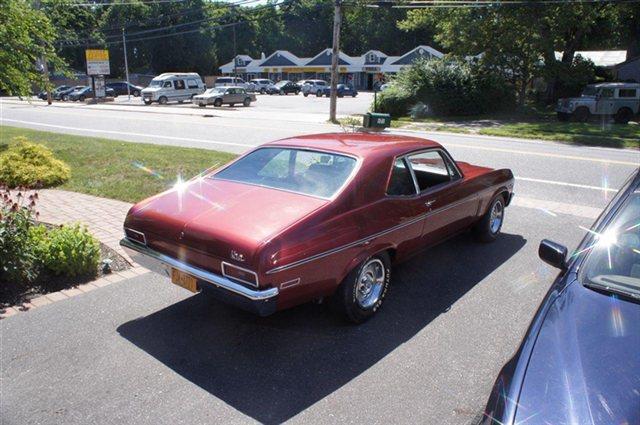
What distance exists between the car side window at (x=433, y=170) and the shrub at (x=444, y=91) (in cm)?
2159

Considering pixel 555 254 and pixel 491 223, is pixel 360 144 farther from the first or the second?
pixel 491 223

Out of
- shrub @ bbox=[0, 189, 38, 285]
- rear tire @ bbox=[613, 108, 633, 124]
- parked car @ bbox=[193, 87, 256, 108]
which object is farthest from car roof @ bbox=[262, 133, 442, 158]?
parked car @ bbox=[193, 87, 256, 108]

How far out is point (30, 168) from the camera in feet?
30.3

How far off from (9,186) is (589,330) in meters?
9.32

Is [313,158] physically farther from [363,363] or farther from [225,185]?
[363,363]

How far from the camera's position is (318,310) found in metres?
4.48

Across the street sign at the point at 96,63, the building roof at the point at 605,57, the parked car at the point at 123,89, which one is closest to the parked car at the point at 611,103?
the building roof at the point at 605,57

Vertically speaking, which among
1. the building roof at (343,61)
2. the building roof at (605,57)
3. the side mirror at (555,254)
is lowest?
the side mirror at (555,254)

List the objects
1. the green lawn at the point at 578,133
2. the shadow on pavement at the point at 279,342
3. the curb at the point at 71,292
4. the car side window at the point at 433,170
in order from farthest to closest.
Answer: the green lawn at the point at 578,133 → the car side window at the point at 433,170 → the curb at the point at 71,292 → the shadow on pavement at the point at 279,342

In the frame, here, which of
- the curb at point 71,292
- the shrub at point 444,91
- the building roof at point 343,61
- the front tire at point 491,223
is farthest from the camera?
the building roof at point 343,61

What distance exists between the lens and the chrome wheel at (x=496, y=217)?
619 centimetres

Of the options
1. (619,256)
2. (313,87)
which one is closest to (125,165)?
(619,256)

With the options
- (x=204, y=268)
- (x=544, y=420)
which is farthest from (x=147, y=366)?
(x=544, y=420)

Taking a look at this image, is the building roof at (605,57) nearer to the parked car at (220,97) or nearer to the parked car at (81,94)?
the parked car at (220,97)
